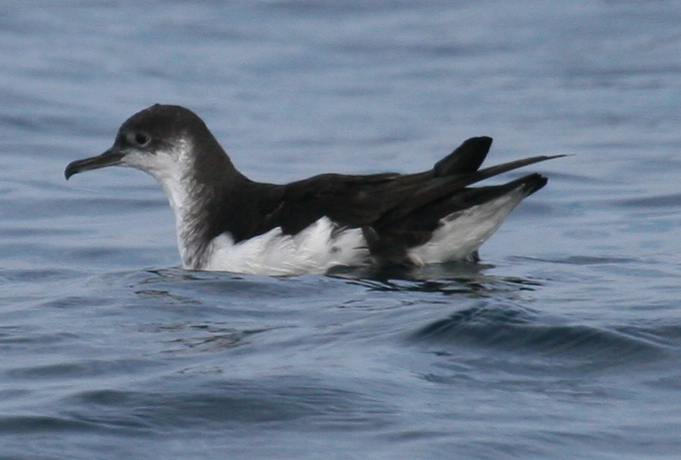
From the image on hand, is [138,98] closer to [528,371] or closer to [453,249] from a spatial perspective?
[453,249]

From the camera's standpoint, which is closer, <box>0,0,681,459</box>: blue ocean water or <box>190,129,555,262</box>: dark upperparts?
<box>0,0,681,459</box>: blue ocean water

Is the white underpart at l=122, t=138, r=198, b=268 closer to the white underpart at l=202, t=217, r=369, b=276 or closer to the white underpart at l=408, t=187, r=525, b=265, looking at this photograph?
the white underpart at l=202, t=217, r=369, b=276

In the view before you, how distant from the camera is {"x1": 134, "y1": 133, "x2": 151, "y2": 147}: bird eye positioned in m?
9.88

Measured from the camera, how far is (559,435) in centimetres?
547

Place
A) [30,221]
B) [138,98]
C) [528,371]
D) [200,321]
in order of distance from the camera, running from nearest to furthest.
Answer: [528,371] → [200,321] → [30,221] → [138,98]

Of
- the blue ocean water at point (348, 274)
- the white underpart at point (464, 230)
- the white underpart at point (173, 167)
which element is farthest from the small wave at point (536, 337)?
the white underpart at point (173, 167)

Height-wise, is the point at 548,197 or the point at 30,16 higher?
the point at 30,16

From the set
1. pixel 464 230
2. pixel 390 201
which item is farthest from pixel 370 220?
pixel 464 230

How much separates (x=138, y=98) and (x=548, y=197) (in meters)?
6.21

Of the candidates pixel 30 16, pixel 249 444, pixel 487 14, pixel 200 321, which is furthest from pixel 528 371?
pixel 30 16

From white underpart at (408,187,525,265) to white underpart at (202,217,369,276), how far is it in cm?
34

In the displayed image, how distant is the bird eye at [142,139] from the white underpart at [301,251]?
1.37 metres

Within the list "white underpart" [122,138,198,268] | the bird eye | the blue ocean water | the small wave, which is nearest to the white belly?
the blue ocean water

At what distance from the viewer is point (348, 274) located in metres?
8.72
